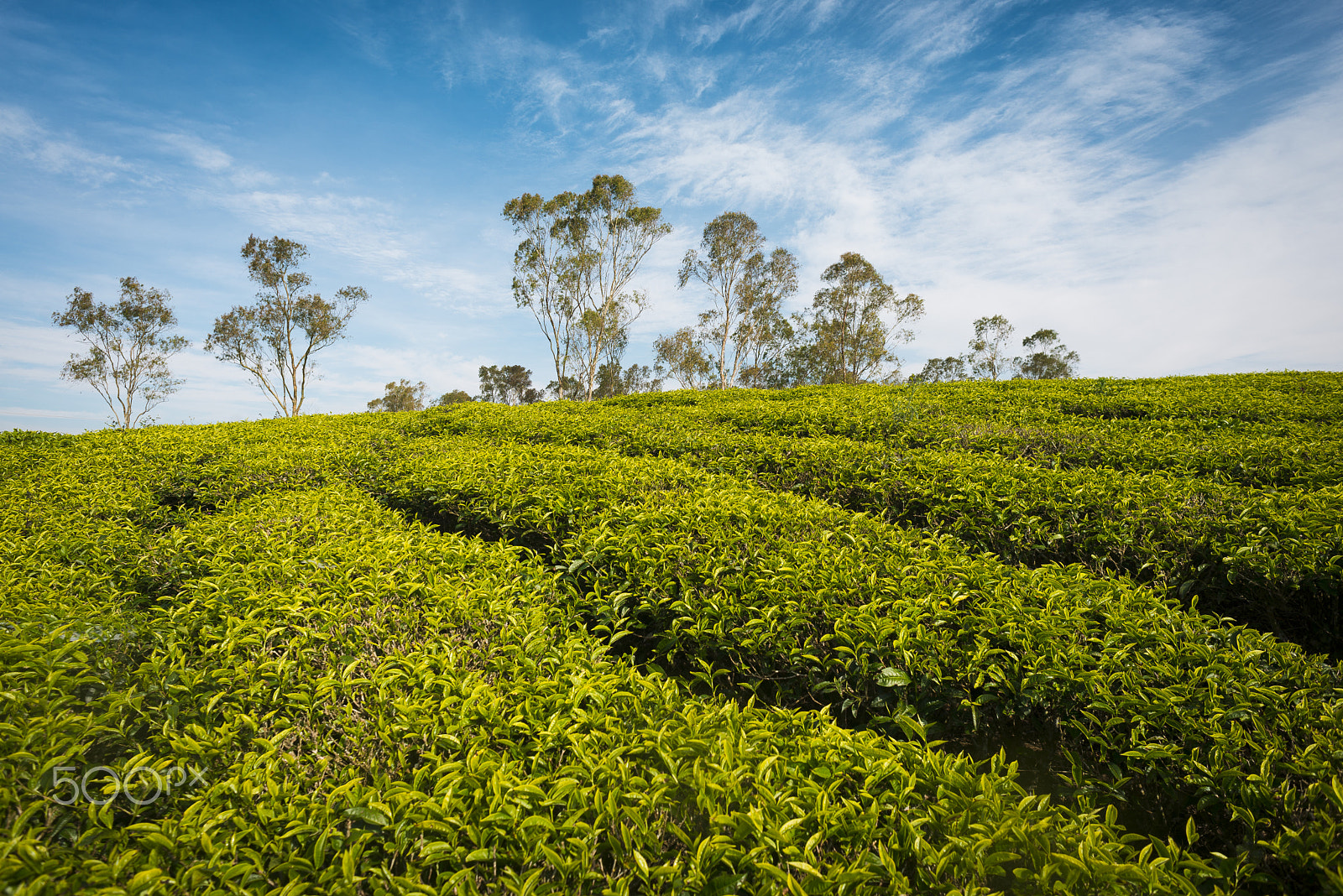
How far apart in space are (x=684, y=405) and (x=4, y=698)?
12093mm

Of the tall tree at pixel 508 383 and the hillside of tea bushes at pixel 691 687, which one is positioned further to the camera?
the tall tree at pixel 508 383

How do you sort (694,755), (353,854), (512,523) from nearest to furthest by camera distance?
(353,854), (694,755), (512,523)

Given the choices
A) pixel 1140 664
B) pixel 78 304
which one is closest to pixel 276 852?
pixel 1140 664

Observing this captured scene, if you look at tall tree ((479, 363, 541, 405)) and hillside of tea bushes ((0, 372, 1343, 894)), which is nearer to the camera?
hillside of tea bushes ((0, 372, 1343, 894))

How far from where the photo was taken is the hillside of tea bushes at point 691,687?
1.82 metres

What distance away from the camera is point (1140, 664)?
8.98 feet

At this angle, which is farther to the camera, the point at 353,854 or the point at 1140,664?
the point at 1140,664

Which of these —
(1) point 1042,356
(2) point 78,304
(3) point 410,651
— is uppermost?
(2) point 78,304

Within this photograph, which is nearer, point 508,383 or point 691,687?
point 691,687

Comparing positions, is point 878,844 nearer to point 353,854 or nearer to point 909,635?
point 909,635

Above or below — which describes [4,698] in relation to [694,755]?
above

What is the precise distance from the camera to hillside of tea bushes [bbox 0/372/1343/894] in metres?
1.82

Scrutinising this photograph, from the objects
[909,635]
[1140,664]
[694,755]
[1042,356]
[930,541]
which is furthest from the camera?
[1042,356]

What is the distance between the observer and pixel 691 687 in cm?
325
